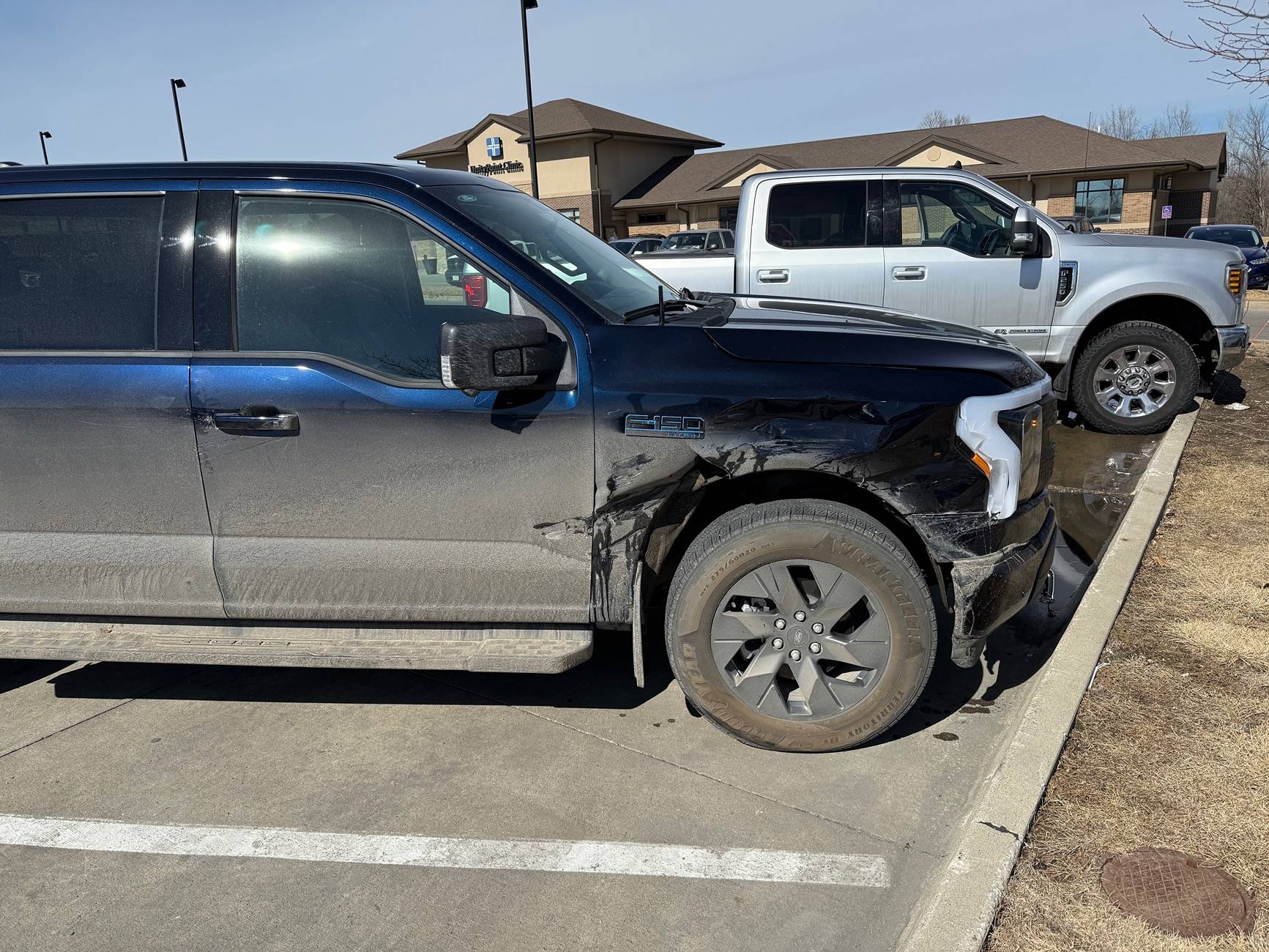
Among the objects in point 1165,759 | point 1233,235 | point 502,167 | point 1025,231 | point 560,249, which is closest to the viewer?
point 1165,759

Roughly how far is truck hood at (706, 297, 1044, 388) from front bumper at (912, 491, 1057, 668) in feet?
1.64

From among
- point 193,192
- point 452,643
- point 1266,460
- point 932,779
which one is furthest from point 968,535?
point 1266,460

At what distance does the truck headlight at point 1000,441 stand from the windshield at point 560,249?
1243mm

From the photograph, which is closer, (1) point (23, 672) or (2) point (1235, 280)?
(1) point (23, 672)

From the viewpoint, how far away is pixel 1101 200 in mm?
38281

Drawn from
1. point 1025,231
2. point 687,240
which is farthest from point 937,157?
point 1025,231

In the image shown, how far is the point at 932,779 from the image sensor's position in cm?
328

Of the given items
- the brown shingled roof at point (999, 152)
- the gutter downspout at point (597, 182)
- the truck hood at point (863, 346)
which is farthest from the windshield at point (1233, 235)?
the gutter downspout at point (597, 182)

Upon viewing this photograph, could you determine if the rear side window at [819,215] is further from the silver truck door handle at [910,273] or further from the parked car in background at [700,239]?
the parked car in background at [700,239]

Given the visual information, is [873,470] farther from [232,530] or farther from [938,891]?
[232,530]

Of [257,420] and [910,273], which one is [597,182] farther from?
[257,420]

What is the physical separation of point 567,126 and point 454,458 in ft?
140

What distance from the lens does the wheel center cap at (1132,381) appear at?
312 inches

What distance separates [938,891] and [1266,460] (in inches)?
223
